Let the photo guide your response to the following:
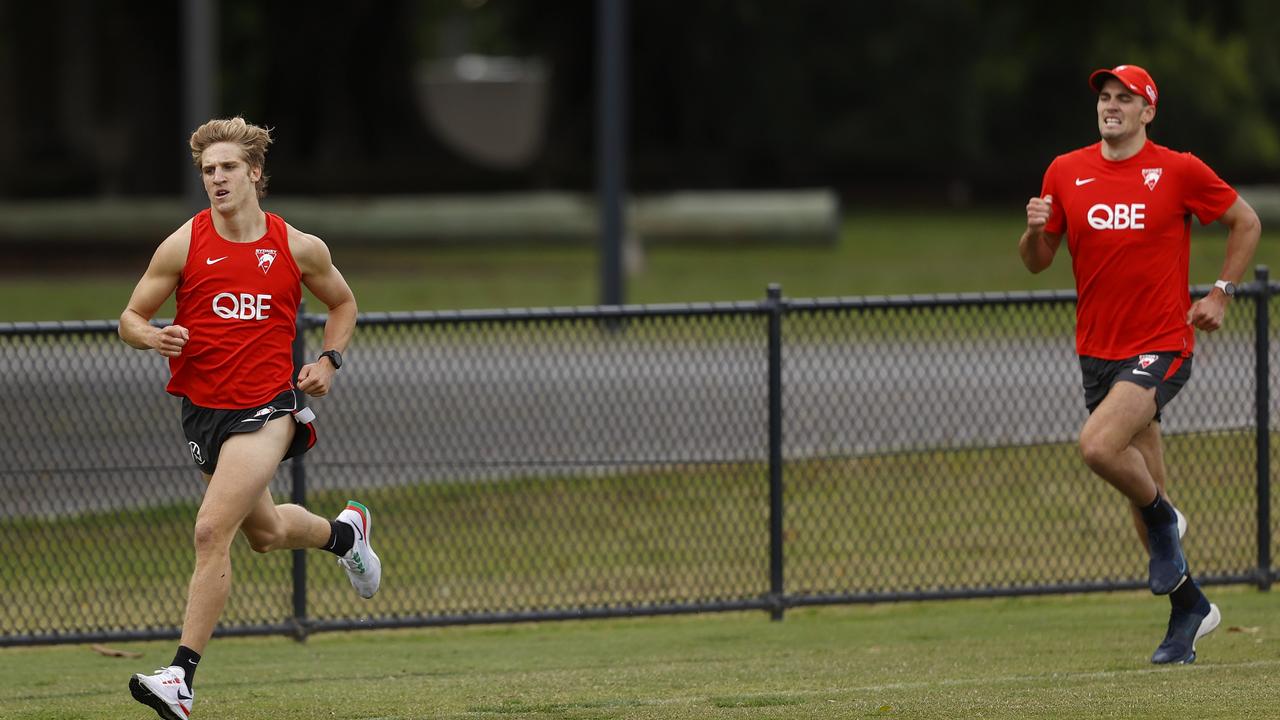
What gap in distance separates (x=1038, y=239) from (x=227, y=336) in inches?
124

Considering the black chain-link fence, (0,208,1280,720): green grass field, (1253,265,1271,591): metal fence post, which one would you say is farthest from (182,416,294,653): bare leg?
(1253,265,1271,591): metal fence post

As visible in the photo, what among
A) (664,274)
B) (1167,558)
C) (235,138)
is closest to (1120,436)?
(1167,558)

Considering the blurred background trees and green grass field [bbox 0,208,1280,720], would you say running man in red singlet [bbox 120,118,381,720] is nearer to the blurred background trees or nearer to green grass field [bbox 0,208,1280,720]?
green grass field [bbox 0,208,1280,720]

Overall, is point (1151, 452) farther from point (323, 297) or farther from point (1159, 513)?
point (323, 297)

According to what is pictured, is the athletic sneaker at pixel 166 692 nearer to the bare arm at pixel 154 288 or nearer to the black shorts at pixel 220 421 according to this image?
the black shorts at pixel 220 421

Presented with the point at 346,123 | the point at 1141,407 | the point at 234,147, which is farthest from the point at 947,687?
the point at 346,123

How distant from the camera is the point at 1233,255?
24.1ft

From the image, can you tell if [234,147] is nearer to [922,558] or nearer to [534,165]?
[922,558]

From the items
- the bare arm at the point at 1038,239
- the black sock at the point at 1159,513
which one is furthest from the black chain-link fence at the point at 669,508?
the black sock at the point at 1159,513

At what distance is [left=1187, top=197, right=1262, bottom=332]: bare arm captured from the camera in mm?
7238

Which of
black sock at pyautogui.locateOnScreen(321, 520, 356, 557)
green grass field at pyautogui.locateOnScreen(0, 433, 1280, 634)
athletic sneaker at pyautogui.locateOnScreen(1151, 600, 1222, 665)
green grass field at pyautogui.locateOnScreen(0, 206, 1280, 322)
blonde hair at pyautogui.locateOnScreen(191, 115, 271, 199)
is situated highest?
blonde hair at pyautogui.locateOnScreen(191, 115, 271, 199)

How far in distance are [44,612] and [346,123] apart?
3009 centimetres

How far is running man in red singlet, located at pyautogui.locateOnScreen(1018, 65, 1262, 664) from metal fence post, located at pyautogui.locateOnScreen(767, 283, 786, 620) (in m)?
1.70

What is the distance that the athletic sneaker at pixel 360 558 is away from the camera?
7133mm
